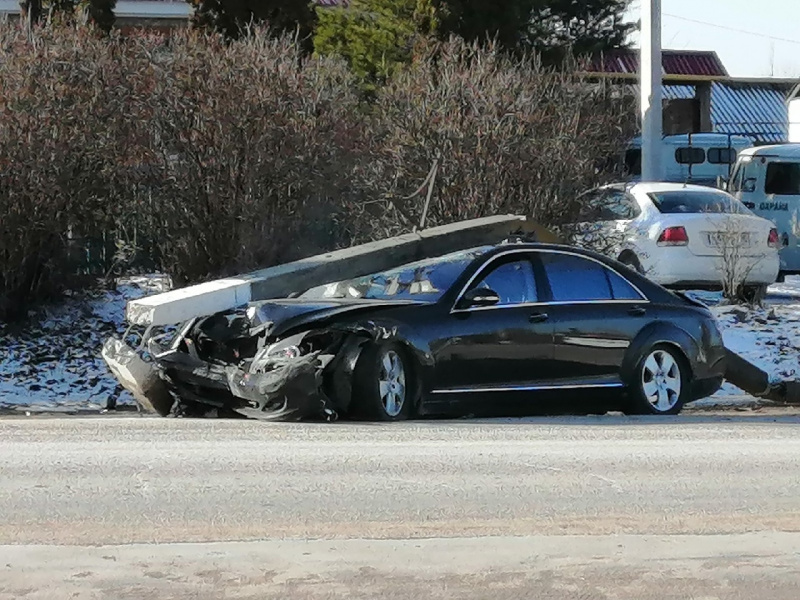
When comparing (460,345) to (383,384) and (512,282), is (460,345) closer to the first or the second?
(383,384)

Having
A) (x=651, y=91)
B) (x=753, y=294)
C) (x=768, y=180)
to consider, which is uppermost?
(x=651, y=91)

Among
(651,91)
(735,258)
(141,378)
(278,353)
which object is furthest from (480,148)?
(278,353)

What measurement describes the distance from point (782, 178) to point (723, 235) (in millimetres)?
6965

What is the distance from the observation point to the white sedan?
59.3 feet

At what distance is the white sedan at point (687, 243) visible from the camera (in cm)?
1808

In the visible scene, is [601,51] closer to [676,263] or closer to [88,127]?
[676,263]

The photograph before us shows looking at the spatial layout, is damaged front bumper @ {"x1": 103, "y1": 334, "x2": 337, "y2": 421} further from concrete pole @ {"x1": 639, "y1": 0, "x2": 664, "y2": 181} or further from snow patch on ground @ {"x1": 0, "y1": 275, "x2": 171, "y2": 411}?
concrete pole @ {"x1": 639, "y1": 0, "x2": 664, "y2": 181}

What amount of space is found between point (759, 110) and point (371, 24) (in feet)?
92.5

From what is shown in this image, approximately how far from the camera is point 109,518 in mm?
7328

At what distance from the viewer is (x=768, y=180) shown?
2450 cm

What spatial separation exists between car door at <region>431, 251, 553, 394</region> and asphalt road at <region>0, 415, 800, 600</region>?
49 cm

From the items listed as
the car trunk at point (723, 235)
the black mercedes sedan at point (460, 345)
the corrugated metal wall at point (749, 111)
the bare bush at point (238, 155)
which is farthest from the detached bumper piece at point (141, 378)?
the corrugated metal wall at point (749, 111)

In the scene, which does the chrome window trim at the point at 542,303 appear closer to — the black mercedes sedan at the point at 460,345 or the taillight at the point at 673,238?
the black mercedes sedan at the point at 460,345

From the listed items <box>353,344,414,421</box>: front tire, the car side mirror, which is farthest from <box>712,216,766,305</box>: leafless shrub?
<box>353,344,414,421</box>: front tire
